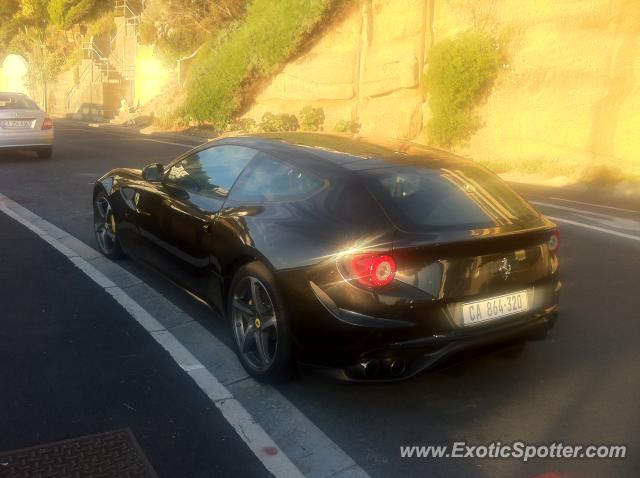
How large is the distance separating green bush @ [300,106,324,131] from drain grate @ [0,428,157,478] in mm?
20977

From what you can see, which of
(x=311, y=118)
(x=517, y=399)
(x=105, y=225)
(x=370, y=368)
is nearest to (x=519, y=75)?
(x=311, y=118)

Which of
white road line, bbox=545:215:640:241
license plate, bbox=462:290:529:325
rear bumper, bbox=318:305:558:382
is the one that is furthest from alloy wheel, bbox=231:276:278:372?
white road line, bbox=545:215:640:241

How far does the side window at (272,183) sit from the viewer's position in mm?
4492

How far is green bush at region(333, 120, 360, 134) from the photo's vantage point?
2295 centimetres

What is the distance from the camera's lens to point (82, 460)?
345cm

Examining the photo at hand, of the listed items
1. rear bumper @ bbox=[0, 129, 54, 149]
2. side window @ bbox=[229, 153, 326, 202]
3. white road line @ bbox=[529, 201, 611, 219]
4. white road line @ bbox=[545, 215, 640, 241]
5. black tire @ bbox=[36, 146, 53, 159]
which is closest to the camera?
side window @ bbox=[229, 153, 326, 202]

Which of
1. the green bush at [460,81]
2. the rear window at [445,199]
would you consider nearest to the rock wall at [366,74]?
the green bush at [460,81]

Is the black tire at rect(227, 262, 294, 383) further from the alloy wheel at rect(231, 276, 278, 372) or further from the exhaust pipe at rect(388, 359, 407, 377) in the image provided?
the exhaust pipe at rect(388, 359, 407, 377)

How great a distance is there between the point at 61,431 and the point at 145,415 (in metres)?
0.43

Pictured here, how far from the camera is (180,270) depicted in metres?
5.39

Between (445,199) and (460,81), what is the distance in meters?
16.1

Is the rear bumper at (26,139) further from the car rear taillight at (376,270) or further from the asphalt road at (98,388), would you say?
the car rear taillight at (376,270)

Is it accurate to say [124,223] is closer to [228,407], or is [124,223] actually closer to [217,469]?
[228,407]

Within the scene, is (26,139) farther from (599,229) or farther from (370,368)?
(370,368)
